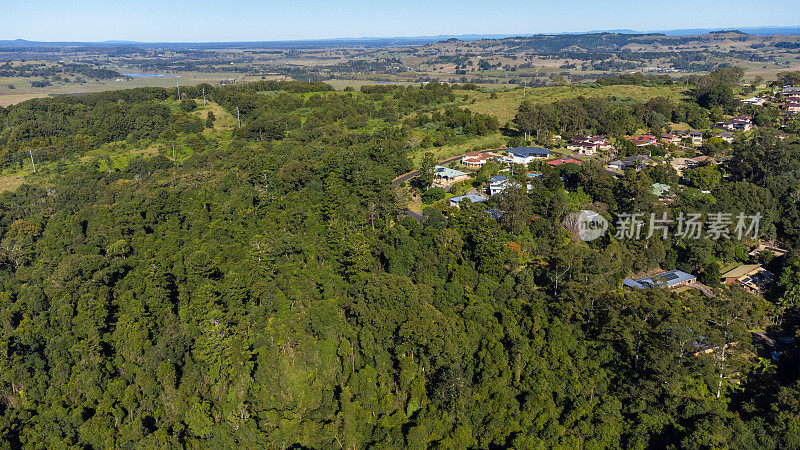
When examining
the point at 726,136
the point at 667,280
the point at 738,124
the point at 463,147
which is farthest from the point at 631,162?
the point at 738,124

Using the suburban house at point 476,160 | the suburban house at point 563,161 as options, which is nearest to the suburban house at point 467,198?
the suburban house at point 476,160

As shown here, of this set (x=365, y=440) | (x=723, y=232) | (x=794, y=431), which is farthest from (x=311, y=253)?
(x=723, y=232)

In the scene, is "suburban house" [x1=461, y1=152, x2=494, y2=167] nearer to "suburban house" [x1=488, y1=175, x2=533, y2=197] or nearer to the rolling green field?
"suburban house" [x1=488, y1=175, x2=533, y2=197]

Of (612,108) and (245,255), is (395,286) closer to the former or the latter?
(245,255)

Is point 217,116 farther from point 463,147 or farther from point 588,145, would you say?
point 588,145

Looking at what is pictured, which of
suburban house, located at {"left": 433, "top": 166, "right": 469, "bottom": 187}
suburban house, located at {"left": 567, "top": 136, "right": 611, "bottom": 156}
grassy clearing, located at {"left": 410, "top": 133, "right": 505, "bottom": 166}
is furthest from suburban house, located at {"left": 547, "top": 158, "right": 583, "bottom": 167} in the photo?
grassy clearing, located at {"left": 410, "top": 133, "right": 505, "bottom": 166}
